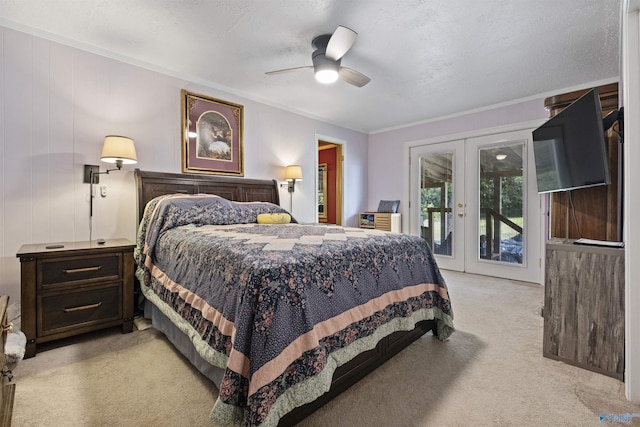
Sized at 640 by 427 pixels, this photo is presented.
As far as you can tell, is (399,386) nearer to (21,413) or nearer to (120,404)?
(120,404)

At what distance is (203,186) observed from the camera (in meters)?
3.39

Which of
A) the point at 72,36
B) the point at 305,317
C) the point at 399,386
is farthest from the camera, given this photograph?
the point at 72,36

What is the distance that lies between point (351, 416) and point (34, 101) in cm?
337

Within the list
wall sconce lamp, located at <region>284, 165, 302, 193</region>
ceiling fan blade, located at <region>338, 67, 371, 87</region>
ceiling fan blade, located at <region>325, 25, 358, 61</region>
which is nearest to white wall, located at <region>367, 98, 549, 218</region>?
wall sconce lamp, located at <region>284, 165, 302, 193</region>

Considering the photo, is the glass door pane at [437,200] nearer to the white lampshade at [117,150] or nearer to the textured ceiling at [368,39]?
the textured ceiling at [368,39]

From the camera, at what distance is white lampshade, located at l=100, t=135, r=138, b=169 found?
2553 mm

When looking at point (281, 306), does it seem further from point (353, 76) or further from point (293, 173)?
point (293, 173)

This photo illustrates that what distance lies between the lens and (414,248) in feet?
7.11

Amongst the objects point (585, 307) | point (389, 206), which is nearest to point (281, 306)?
point (585, 307)

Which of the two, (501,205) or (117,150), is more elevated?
(117,150)

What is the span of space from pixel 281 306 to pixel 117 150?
2.30 meters

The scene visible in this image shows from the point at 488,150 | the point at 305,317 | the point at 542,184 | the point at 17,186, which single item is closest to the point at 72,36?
the point at 17,186

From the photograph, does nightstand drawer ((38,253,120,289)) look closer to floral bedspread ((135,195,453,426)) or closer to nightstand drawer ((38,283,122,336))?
nightstand drawer ((38,283,122,336))

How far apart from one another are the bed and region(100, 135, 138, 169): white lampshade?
0.52 meters
